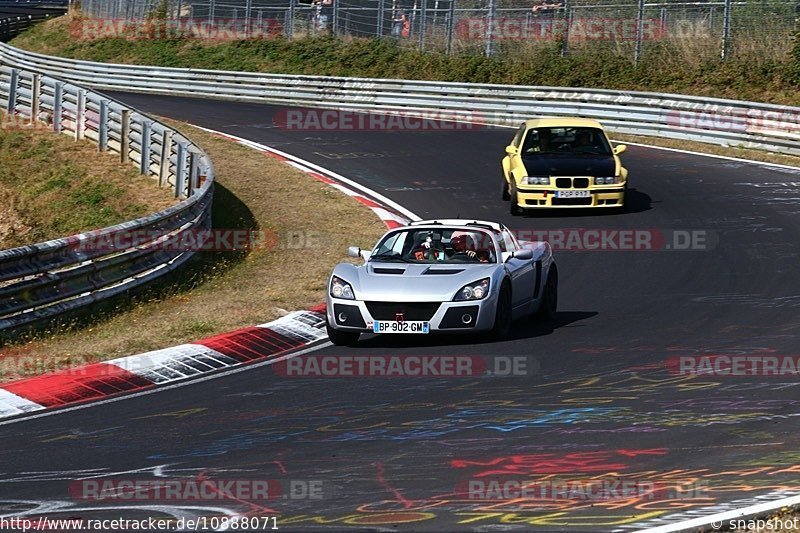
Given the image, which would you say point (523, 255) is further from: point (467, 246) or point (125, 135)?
point (125, 135)

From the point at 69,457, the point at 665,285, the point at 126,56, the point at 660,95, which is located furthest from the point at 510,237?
the point at 126,56

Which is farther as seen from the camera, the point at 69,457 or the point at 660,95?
the point at 660,95

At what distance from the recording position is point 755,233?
64.8 feet

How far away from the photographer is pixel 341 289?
41.8ft

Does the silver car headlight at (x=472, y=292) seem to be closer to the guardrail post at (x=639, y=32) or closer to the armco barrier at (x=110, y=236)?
the armco barrier at (x=110, y=236)

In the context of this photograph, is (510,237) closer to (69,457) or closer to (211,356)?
(211,356)

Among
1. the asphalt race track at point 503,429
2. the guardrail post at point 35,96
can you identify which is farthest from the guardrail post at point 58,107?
the asphalt race track at point 503,429

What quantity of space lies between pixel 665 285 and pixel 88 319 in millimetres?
6725

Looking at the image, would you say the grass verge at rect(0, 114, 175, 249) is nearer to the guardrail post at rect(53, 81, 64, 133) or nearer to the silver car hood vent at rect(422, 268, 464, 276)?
the guardrail post at rect(53, 81, 64, 133)

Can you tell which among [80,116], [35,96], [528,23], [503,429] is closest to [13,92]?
[35,96]

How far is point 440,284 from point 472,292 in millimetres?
318

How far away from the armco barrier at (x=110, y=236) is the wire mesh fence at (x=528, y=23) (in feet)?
51.3

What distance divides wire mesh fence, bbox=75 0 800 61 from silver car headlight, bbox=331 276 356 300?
25013 mm

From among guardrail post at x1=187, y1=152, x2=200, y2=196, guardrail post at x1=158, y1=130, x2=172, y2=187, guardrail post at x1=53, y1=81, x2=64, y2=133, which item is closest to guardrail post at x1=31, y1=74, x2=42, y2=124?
guardrail post at x1=53, y1=81, x2=64, y2=133
